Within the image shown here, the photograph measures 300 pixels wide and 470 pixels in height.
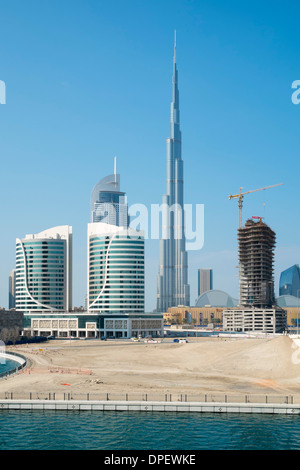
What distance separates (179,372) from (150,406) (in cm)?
4364

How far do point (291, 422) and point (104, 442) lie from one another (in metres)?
25.8

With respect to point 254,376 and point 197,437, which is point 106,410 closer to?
point 197,437

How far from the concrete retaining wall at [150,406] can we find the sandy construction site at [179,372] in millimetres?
10077

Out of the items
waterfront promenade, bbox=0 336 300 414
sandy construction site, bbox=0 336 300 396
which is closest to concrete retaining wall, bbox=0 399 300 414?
waterfront promenade, bbox=0 336 300 414

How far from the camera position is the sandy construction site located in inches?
3812

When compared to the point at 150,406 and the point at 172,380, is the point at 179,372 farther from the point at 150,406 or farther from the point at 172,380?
the point at 150,406

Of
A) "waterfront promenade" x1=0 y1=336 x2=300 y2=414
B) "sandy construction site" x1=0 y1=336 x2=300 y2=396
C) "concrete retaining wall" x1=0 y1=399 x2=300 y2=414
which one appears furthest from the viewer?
"sandy construction site" x1=0 y1=336 x2=300 y2=396

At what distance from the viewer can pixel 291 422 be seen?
74.5 m

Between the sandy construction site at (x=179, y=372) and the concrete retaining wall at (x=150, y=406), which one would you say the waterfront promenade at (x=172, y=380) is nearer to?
the sandy construction site at (x=179, y=372)

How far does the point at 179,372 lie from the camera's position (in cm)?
12262

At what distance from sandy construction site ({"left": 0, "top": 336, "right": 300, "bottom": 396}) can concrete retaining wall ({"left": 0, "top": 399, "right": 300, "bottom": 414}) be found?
33.1 ft

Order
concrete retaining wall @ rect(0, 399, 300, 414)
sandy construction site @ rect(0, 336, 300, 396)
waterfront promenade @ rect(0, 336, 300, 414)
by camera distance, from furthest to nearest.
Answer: sandy construction site @ rect(0, 336, 300, 396) < waterfront promenade @ rect(0, 336, 300, 414) < concrete retaining wall @ rect(0, 399, 300, 414)

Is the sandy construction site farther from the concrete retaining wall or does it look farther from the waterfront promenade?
the concrete retaining wall

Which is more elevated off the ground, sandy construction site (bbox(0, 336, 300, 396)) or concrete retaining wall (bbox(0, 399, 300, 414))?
concrete retaining wall (bbox(0, 399, 300, 414))
